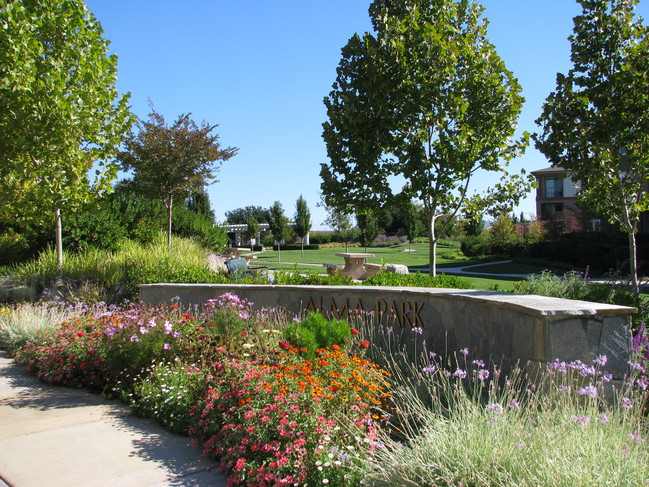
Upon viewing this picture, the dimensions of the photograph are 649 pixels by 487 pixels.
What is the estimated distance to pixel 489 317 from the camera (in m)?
5.29

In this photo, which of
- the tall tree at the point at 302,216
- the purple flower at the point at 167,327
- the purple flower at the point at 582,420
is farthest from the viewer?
the tall tree at the point at 302,216

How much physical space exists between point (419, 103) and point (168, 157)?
9.34 metres

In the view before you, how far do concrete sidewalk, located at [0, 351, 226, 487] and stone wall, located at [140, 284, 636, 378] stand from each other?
2662 mm

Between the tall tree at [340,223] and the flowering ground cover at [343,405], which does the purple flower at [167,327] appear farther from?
the tall tree at [340,223]

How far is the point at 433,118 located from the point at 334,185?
205 cm

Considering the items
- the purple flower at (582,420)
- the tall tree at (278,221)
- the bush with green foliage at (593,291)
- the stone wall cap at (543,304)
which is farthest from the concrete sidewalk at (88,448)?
the tall tree at (278,221)

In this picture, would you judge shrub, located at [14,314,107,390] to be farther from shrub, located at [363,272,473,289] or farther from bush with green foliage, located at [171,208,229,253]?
bush with green foliage, located at [171,208,229,253]

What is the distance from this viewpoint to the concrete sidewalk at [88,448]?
11.2ft

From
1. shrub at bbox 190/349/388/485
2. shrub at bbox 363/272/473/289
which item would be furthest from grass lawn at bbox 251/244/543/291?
shrub at bbox 190/349/388/485

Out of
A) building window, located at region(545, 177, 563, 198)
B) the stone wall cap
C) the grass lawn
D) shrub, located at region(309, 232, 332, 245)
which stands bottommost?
the grass lawn

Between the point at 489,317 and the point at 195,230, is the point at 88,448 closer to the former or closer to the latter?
the point at 489,317

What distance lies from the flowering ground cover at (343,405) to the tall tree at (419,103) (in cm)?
361

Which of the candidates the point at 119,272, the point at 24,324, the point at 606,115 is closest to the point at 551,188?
the point at 606,115

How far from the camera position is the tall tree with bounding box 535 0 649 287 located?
9070 mm
